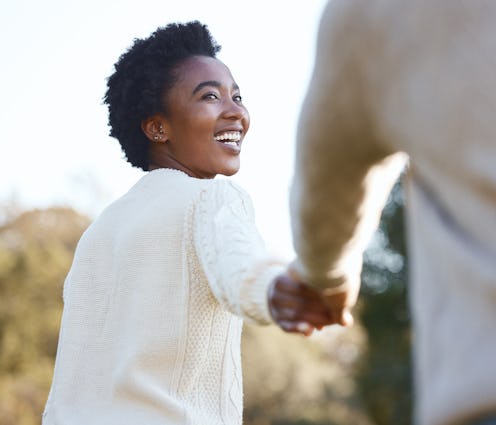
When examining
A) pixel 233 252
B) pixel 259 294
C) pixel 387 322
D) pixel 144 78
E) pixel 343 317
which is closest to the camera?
pixel 343 317

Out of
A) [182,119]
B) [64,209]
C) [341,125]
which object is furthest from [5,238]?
[341,125]

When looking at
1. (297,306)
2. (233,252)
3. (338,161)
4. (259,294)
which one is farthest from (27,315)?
(338,161)

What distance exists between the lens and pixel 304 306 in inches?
72.8

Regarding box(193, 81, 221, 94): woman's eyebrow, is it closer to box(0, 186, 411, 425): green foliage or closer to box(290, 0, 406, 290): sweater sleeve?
box(290, 0, 406, 290): sweater sleeve

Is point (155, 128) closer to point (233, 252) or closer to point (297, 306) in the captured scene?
point (233, 252)

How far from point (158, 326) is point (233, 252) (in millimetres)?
423

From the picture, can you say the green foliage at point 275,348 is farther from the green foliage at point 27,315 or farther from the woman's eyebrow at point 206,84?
the woman's eyebrow at point 206,84

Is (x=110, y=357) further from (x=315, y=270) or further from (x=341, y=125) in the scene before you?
(x=341, y=125)

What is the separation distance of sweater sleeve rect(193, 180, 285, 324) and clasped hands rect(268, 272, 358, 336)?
0.12ft

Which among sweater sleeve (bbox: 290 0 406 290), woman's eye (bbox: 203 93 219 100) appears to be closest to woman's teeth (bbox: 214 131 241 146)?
woman's eye (bbox: 203 93 219 100)

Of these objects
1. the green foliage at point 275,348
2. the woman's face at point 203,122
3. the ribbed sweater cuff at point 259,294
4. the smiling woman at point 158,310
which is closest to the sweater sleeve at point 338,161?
the ribbed sweater cuff at point 259,294

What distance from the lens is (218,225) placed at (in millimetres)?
2297

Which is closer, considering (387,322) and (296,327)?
(296,327)

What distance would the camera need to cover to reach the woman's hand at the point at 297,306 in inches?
72.6
